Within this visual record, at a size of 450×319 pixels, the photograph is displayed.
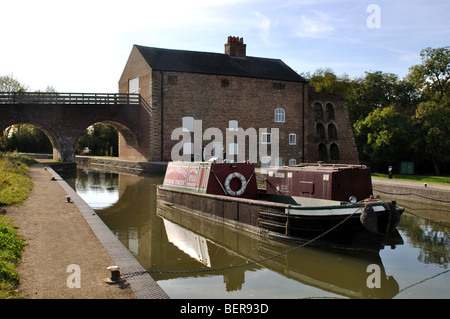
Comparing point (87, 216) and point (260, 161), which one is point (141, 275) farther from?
point (260, 161)

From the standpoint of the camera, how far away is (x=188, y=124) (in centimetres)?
2916

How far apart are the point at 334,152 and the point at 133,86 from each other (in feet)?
57.0

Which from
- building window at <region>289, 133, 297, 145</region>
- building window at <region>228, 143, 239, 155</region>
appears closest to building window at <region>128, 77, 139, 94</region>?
building window at <region>228, 143, 239, 155</region>

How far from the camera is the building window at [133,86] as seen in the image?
3059 centimetres

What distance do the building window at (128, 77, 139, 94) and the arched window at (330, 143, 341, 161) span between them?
1681 cm

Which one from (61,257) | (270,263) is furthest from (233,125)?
(61,257)

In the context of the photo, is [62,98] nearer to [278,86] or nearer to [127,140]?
[127,140]

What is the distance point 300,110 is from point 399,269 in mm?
26912

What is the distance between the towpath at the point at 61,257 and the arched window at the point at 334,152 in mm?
28340

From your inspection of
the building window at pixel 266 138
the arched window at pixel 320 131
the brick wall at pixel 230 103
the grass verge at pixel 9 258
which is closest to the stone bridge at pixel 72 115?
the brick wall at pixel 230 103

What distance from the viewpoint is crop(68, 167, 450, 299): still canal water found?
6.13 m

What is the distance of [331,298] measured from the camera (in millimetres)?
5891
